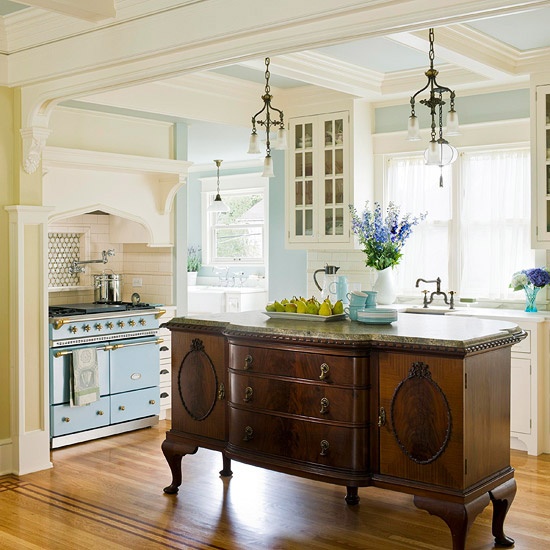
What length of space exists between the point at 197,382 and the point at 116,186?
8.11ft

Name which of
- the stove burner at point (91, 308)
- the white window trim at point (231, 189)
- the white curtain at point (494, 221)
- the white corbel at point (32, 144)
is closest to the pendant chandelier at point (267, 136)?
the white corbel at point (32, 144)

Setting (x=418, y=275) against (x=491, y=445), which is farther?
(x=418, y=275)

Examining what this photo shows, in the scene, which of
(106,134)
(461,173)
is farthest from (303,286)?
(106,134)

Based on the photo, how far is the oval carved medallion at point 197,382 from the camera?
4.60 meters

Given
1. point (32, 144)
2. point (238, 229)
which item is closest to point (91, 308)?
point (32, 144)

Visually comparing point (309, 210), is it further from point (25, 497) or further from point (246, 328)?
point (25, 497)

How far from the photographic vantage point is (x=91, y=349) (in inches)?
237

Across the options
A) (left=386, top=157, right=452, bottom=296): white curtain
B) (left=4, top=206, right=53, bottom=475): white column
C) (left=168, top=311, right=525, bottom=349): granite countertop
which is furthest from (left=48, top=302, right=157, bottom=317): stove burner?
(left=386, top=157, right=452, bottom=296): white curtain

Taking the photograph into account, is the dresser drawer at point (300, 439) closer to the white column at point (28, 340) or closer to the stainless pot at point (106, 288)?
the white column at point (28, 340)

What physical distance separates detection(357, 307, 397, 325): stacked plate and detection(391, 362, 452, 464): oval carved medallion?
0.58m

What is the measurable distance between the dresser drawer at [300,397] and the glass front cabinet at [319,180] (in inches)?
106

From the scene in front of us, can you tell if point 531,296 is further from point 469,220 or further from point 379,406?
point 379,406

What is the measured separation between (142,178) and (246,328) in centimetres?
284

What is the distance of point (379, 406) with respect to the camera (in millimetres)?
3852
